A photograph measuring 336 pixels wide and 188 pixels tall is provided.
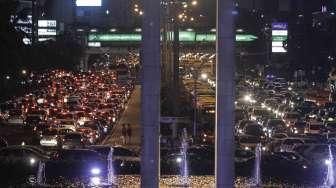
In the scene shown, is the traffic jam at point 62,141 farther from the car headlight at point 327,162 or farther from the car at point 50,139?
the car headlight at point 327,162

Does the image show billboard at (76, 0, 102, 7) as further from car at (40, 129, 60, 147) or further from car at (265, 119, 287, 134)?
car at (40, 129, 60, 147)

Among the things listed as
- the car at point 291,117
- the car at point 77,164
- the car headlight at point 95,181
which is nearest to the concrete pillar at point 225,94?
the car headlight at point 95,181

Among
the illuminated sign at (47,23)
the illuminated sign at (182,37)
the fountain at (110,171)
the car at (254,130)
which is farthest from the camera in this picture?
the illuminated sign at (47,23)

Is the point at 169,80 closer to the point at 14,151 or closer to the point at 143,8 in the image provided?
the point at 14,151

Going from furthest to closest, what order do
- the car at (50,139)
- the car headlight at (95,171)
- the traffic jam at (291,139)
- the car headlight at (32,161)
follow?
the car at (50,139) → the car headlight at (32,161) → the traffic jam at (291,139) → the car headlight at (95,171)

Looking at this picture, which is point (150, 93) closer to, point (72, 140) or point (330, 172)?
point (330, 172)

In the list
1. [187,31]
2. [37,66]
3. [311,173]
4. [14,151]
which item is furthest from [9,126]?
[187,31]
